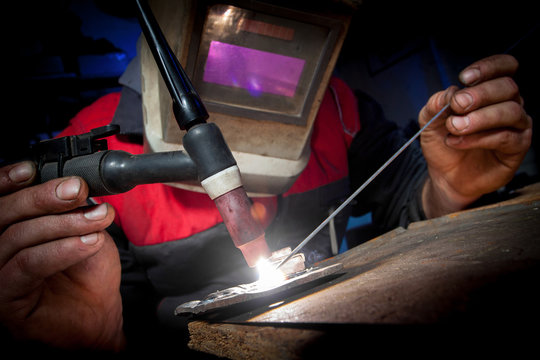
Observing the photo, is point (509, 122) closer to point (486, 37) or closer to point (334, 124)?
point (334, 124)

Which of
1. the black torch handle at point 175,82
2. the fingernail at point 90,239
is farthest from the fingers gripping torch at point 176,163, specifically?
the fingernail at point 90,239

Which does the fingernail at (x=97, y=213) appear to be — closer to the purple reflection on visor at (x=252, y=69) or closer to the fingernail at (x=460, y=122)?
the purple reflection on visor at (x=252, y=69)

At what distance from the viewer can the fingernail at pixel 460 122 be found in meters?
0.84

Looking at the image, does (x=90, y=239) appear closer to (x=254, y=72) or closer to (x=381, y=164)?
(x=254, y=72)

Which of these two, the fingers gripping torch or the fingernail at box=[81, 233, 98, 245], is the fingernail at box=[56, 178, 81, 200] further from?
the fingernail at box=[81, 233, 98, 245]

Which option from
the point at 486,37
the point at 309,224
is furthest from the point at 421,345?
the point at 486,37

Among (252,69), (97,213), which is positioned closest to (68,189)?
A: (97,213)

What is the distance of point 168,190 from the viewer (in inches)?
46.3

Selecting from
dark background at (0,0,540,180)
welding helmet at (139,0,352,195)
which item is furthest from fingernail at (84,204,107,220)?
dark background at (0,0,540,180)

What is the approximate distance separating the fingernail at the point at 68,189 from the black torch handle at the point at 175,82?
0.26m

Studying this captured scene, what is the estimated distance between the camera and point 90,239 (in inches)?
26.4

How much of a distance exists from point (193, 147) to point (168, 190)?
2.27ft

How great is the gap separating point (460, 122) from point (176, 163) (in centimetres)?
88

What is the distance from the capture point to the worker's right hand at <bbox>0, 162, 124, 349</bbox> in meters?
0.61
